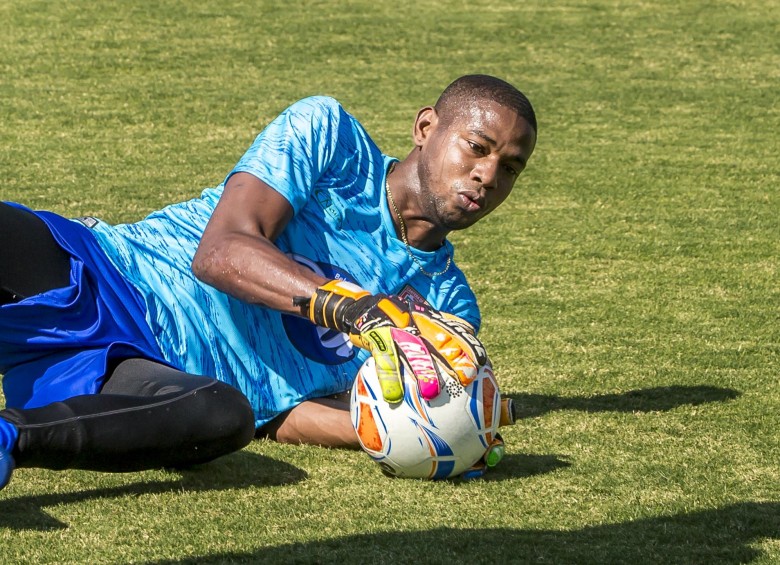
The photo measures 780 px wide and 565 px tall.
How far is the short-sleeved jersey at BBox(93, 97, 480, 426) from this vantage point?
349cm

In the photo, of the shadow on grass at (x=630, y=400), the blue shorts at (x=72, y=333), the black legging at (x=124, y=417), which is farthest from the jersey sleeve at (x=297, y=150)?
the shadow on grass at (x=630, y=400)

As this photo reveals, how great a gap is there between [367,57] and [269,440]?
6.60m

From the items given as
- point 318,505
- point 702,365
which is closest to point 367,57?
point 702,365

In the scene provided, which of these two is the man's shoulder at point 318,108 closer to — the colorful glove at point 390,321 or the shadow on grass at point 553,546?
the colorful glove at point 390,321

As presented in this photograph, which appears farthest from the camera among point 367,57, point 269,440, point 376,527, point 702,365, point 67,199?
point 367,57

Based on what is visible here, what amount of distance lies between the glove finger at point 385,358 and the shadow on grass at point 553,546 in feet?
1.12

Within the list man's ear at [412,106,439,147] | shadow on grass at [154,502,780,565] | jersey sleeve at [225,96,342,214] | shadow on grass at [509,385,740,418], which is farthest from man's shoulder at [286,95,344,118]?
shadow on grass at [154,502,780,565]

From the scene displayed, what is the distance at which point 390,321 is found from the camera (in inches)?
111

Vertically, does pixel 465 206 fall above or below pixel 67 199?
above

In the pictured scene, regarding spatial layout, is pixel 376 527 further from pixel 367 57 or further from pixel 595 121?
pixel 367 57

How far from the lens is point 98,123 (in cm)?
Result: 805

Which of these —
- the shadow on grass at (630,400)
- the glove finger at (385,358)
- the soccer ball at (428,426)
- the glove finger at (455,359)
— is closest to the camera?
the glove finger at (385,358)

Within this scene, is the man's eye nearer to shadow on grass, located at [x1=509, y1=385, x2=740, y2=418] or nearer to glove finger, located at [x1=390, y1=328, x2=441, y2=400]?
glove finger, located at [x1=390, y1=328, x2=441, y2=400]

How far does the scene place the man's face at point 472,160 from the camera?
11.5 feet
